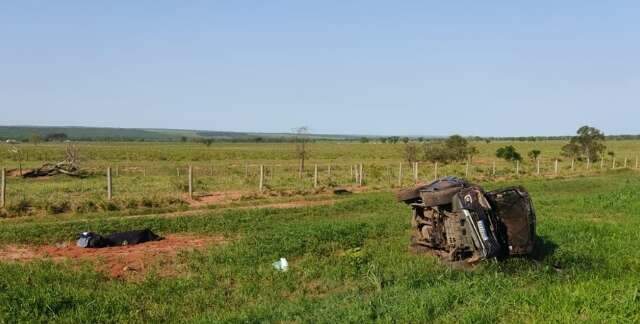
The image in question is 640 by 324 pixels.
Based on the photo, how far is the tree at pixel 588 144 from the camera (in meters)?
59.2

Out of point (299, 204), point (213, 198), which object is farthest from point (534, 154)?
point (213, 198)

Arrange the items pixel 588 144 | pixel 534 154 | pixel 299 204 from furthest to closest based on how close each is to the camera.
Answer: pixel 534 154 → pixel 588 144 → pixel 299 204

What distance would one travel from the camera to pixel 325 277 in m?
9.66

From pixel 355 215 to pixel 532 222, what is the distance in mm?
9261

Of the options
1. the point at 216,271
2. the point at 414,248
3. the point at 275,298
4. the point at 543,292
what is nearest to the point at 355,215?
the point at 414,248

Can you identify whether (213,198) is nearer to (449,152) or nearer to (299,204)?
(299,204)

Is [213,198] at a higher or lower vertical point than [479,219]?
lower

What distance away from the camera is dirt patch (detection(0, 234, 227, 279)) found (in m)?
10.6

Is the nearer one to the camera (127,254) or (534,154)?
(127,254)

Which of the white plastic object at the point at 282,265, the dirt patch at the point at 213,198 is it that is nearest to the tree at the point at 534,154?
the dirt patch at the point at 213,198

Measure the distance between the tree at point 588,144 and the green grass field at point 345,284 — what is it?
1904 inches

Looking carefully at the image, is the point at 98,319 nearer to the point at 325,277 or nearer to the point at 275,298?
the point at 275,298

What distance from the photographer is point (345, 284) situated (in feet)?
30.5

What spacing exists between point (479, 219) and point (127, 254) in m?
6.63
